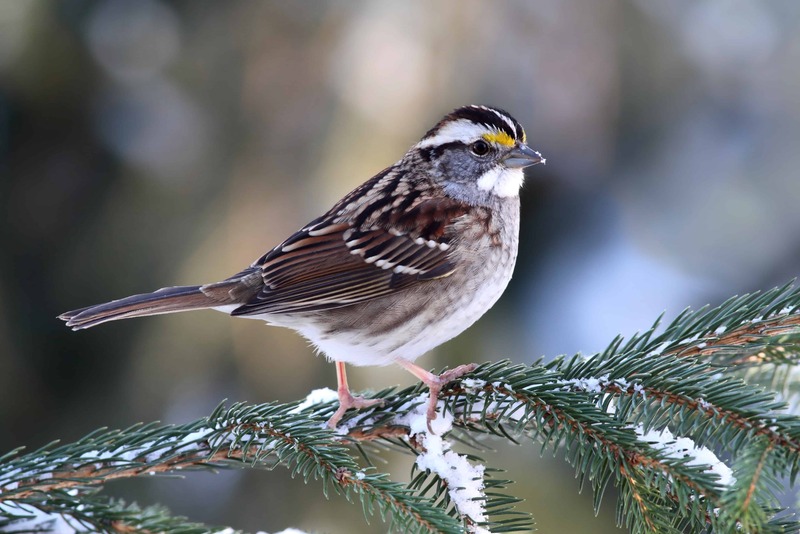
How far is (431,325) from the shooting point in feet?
9.53

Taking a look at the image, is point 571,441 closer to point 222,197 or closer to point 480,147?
point 480,147

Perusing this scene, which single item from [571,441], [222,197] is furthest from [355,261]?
[222,197]

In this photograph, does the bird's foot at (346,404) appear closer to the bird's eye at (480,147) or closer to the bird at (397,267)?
the bird at (397,267)

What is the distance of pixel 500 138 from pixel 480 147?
0.09m

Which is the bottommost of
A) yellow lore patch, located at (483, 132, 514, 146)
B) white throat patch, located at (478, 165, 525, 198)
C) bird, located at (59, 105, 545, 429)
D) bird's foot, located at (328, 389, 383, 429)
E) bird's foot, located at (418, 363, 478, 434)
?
bird's foot, located at (328, 389, 383, 429)

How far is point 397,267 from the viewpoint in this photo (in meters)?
3.06

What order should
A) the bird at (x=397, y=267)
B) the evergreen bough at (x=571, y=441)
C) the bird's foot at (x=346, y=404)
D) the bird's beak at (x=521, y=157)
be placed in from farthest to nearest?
the bird's beak at (x=521, y=157), the bird at (x=397, y=267), the bird's foot at (x=346, y=404), the evergreen bough at (x=571, y=441)

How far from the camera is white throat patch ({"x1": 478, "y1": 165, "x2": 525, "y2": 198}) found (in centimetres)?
336

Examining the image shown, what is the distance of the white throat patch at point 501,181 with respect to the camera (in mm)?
3355

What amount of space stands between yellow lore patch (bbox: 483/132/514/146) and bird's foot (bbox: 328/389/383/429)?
4.22 feet

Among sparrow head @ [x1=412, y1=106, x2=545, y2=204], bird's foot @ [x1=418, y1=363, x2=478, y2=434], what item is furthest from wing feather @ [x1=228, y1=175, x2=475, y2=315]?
bird's foot @ [x1=418, y1=363, x2=478, y2=434]

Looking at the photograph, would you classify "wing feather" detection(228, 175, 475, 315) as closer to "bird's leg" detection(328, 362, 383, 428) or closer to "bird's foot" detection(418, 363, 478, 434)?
"bird's leg" detection(328, 362, 383, 428)

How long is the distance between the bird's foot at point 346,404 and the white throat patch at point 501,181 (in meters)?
1.14

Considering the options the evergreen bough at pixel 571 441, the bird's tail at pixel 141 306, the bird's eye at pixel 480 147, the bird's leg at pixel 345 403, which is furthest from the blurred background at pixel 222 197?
the evergreen bough at pixel 571 441
